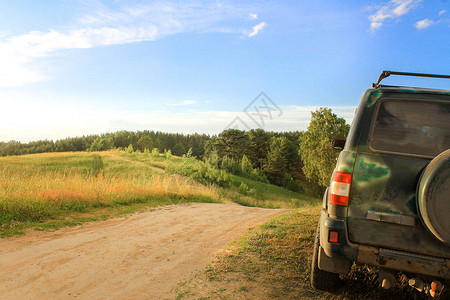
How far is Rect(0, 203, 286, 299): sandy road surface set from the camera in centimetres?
393

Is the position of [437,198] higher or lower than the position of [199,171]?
higher

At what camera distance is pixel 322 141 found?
129ft

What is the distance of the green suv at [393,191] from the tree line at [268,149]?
25970 millimetres

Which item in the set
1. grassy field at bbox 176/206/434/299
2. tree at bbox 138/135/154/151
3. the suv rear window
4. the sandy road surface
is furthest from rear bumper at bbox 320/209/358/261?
tree at bbox 138/135/154/151

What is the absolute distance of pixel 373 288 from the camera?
151 inches

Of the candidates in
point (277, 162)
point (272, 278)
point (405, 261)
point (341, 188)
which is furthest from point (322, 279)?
point (277, 162)

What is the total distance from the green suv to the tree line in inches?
1022

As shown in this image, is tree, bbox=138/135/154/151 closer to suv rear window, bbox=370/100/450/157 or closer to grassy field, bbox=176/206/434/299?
grassy field, bbox=176/206/434/299

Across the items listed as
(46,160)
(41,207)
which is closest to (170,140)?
(46,160)

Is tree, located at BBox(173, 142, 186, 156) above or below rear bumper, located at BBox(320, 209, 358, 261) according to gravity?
below

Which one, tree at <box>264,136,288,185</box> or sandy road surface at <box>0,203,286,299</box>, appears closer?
sandy road surface at <box>0,203,286,299</box>

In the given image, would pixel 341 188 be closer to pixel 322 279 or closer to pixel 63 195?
pixel 322 279

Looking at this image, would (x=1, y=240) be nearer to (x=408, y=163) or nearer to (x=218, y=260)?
(x=218, y=260)

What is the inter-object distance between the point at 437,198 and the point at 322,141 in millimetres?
38374
